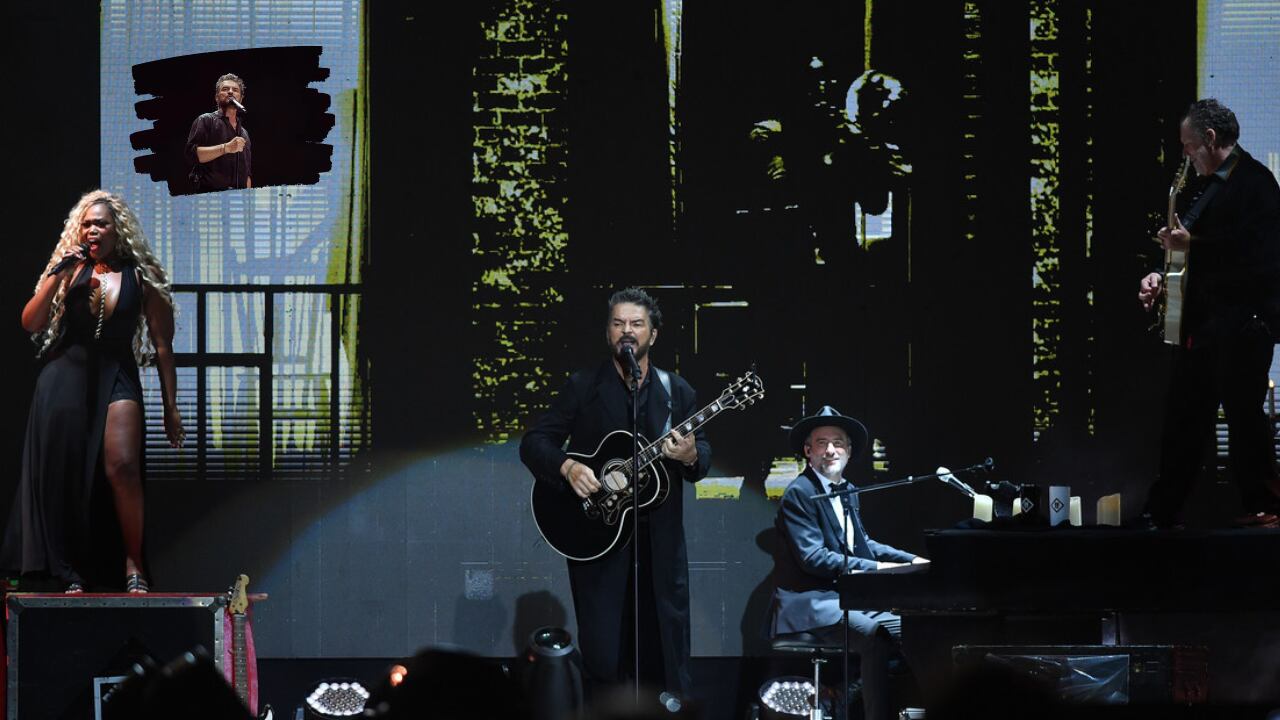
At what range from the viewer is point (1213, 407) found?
20.2 feet

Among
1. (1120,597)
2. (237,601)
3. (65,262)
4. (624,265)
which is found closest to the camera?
(1120,597)

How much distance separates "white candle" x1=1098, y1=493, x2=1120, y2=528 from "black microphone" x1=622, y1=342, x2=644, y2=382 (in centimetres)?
189

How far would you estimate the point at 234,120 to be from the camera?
307 inches

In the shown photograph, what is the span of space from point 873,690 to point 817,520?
105 centimetres

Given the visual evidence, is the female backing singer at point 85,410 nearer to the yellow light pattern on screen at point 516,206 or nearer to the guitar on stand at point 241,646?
the guitar on stand at point 241,646

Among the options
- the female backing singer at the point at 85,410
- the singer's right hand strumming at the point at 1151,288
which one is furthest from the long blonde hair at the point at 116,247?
the singer's right hand strumming at the point at 1151,288

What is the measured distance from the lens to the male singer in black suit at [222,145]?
7770mm

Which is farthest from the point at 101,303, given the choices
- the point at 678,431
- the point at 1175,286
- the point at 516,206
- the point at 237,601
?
the point at 1175,286

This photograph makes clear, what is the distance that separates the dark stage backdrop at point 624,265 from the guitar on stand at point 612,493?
2.99 ft

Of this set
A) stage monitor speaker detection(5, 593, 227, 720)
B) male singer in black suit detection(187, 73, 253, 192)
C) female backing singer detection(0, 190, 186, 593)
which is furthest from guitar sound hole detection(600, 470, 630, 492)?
male singer in black suit detection(187, 73, 253, 192)

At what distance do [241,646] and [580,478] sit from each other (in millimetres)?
1635

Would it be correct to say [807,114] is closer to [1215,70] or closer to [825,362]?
[825,362]

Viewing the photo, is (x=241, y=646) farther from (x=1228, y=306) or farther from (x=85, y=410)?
(x=1228, y=306)

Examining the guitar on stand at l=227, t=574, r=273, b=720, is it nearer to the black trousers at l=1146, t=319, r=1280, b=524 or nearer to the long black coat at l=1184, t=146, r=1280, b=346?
the black trousers at l=1146, t=319, r=1280, b=524
